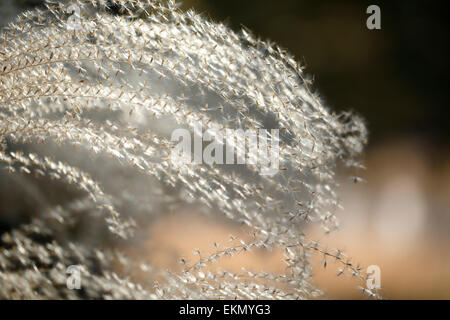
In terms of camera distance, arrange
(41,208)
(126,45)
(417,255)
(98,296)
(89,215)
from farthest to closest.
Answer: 1. (417,255)
2. (89,215)
3. (41,208)
4. (98,296)
5. (126,45)

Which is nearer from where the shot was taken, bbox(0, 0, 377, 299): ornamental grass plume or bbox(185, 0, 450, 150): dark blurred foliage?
bbox(0, 0, 377, 299): ornamental grass plume

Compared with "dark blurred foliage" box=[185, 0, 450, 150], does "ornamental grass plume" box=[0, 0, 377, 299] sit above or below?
below

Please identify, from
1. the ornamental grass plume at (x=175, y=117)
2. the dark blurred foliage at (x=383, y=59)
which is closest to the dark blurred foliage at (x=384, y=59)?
the dark blurred foliage at (x=383, y=59)

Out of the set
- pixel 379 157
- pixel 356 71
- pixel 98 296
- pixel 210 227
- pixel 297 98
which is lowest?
pixel 98 296

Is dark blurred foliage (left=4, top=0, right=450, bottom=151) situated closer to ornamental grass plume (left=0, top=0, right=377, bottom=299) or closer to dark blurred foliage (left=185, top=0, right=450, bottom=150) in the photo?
dark blurred foliage (left=185, top=0, right=450, bottom=150)

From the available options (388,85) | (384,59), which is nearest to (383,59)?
(384,59)

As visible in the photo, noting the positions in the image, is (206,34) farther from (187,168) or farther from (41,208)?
(41,208)

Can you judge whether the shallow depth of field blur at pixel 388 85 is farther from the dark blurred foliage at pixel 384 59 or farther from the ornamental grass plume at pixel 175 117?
the ornamental grass plume at pixel 175 117

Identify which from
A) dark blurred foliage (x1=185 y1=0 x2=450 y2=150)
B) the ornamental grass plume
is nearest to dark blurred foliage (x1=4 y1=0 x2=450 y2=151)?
dark blurred foliage (x1=185 y1=0 x2=450 y2=150)
